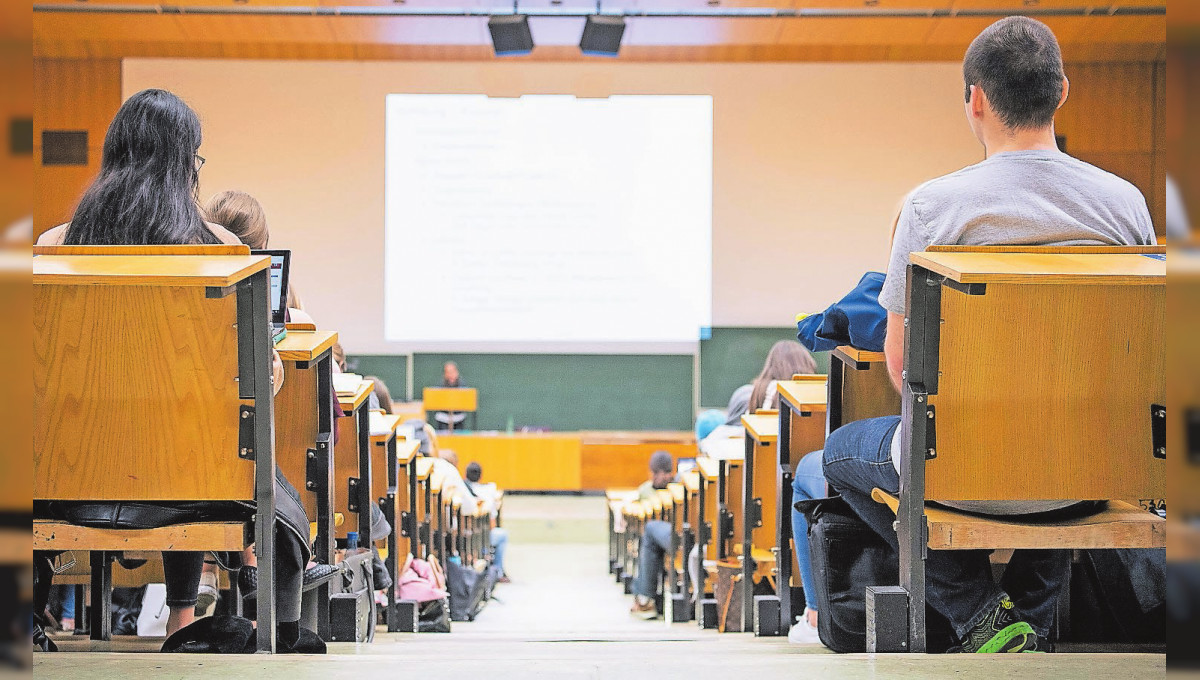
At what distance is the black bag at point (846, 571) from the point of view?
2.15m

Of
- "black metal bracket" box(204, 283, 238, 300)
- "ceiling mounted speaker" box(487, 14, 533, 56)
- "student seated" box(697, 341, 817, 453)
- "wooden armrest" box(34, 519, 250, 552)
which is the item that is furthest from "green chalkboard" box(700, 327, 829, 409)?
"black metal bracket" box(204, 283, 238, 300)

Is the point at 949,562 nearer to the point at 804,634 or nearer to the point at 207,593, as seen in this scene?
the point at 804,634

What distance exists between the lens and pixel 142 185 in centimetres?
214

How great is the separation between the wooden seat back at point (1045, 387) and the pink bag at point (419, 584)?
8.21ft

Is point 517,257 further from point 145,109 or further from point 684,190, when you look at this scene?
point 145,109

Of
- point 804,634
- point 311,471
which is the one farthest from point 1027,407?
point 311,471

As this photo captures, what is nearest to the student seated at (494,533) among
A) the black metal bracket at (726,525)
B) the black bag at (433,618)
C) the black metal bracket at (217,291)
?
the black bag at (433,618)

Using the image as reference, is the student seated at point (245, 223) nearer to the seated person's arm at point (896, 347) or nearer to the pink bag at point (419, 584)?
the pink bag at point (419, 584)

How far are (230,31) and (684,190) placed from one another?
4254 mm

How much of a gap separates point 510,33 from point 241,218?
5.76 metres

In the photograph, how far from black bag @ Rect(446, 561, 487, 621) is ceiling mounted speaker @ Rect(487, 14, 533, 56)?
13.8 feet

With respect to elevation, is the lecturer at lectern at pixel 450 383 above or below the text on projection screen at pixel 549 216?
below

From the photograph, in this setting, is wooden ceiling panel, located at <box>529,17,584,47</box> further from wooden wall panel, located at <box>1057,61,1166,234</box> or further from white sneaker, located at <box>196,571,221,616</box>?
white sneaker, located at <box>196,571,221,616</box>

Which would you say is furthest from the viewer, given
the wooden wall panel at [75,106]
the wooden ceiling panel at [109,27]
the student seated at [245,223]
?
the wooden wall panel at [75,106]
